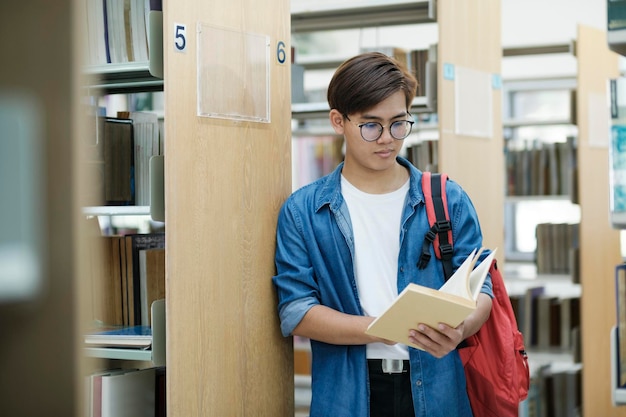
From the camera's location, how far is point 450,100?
127 inches

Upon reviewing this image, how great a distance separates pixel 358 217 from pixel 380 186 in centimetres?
10

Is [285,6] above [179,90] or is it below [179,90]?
above

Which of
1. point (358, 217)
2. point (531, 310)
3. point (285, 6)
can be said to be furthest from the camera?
point (531, 310)

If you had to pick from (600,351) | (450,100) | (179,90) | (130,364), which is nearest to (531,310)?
(600,351)

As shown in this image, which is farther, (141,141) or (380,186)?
(141,141)

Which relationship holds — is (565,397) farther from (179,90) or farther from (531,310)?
(179,90)

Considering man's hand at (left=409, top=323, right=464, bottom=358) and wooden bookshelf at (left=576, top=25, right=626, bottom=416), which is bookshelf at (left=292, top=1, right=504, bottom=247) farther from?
man's hand at (left=409, top=323, right=464, bottom=358)

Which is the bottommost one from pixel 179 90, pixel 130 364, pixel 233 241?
pixel 130 364

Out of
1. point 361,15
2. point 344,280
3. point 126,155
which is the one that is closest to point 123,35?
point 126,155

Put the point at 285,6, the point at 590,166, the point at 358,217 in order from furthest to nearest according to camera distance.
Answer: the point at 590,166 < the point at 285,6 < the point at 358,217

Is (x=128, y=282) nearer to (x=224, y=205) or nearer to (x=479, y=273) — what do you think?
(x=224, y=205)

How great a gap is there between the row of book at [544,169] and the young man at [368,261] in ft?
10.3

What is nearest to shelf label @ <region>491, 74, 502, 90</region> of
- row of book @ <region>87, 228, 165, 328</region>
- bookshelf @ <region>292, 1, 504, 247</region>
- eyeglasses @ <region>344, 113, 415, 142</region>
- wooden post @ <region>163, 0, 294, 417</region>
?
bookshelf @ <region>292, 1, 504, 247</region>

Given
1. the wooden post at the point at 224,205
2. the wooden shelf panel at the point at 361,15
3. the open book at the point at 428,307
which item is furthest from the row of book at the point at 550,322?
the open book at the point at 428,307
